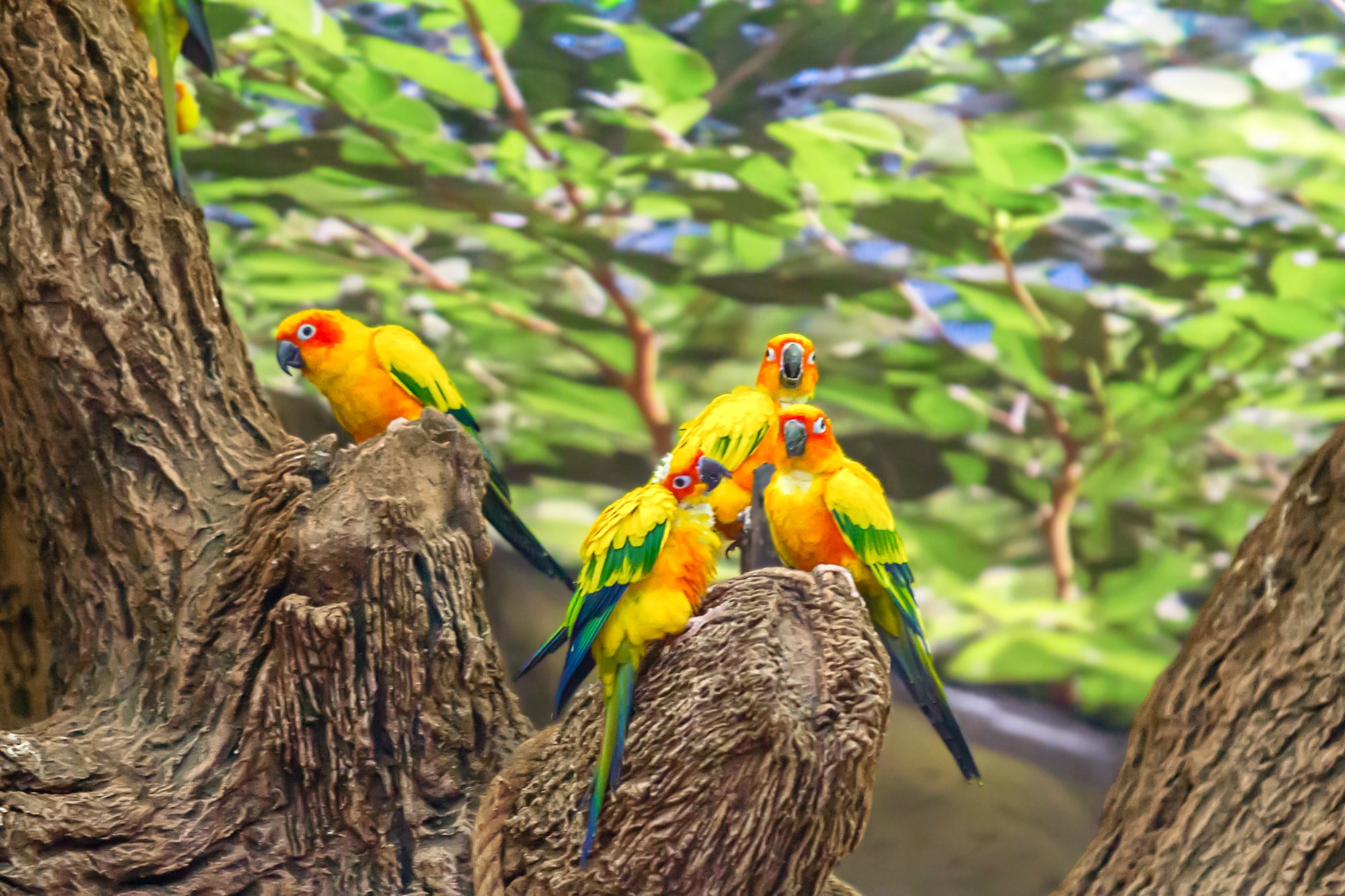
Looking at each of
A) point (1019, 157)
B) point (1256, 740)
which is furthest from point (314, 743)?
point (1019, 157)

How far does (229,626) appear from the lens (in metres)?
2.03

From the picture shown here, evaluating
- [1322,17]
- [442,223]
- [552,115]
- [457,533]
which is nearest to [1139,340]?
[1322,17]

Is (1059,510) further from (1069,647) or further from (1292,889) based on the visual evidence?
(1292,889)

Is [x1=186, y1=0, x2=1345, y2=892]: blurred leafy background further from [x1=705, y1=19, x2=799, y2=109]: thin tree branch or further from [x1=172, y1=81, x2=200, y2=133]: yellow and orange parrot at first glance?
[x1=172, y1=81, x2=200, y2=133]: yellow and orange parrot

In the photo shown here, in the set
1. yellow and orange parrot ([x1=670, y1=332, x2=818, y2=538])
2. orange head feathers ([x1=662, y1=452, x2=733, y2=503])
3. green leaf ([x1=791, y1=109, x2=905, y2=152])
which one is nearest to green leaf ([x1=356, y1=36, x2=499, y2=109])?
green leaf ([x1=791, y1=109, x2=905, y2=152])

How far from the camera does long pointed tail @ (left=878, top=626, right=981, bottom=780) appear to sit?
191 cm

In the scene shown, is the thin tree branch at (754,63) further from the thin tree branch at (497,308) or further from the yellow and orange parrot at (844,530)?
the yellow and orange parrot at (844,530)

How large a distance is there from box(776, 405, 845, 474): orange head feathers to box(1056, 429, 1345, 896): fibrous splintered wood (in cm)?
78

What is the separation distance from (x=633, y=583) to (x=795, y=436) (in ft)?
1.36

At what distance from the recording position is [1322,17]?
3715 millimetres

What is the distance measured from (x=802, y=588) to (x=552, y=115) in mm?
3001

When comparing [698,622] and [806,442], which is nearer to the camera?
[698,622]

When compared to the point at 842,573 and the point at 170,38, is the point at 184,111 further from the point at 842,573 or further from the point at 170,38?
the point at 842,573

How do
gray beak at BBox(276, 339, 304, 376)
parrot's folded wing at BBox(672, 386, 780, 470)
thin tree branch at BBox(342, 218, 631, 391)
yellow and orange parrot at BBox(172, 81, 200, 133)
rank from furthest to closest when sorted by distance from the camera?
thin tree branch at BBox(342, 218, 631, 391) < yellow and orange parrot at BBox(172, 81, 200, 133) < gray beak at BBox(276, 339, 304, 376) < parrot's folded wing at BBox(672, 386, 780, 470)
